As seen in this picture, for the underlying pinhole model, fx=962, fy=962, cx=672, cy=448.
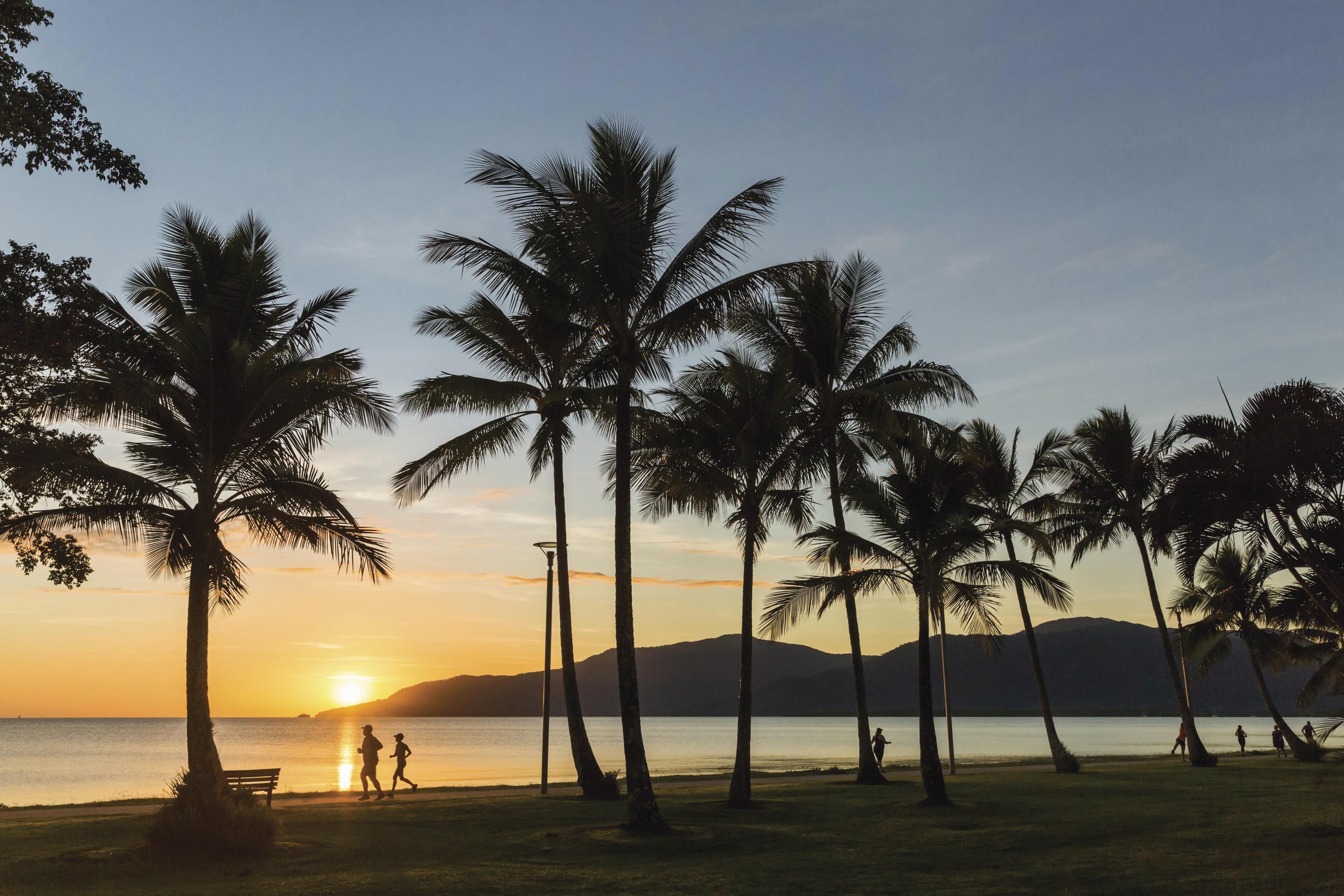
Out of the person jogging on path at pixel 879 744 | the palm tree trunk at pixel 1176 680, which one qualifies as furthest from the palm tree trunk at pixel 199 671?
the palm tree trunk at pixel 1176 680

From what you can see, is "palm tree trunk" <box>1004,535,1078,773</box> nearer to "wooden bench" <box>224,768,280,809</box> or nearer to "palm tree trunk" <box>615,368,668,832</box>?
"palm tree trunk" <box>615,368,668,832</box>

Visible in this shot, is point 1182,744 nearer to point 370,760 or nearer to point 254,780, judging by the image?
point 370,760

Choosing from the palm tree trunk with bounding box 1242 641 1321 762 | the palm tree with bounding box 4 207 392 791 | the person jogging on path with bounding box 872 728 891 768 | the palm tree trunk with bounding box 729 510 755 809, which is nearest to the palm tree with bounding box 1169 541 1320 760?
the palm tree trunk with bounding box 1242 641 1321 762

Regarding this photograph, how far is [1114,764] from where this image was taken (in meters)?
32.5

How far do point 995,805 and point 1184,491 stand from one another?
7.15 m

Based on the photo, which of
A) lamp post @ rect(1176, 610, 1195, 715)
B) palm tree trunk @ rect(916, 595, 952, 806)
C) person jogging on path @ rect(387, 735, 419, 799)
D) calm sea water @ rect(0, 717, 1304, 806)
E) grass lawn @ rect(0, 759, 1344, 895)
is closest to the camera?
grass lawn @ rect(0, 759, 1344, 895)

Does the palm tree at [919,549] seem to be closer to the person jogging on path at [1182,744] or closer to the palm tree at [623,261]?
the palm tree at [623,261]

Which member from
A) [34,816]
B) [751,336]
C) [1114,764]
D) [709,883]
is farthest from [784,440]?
[1114,764]

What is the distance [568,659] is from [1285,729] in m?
26.3

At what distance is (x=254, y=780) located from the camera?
15.2 m

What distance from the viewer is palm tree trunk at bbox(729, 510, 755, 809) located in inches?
699

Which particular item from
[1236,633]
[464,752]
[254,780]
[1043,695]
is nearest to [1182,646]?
[1236,633]

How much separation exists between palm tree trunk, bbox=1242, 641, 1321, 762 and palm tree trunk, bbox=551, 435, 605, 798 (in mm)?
20771

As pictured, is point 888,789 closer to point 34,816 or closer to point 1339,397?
point 1339,397
